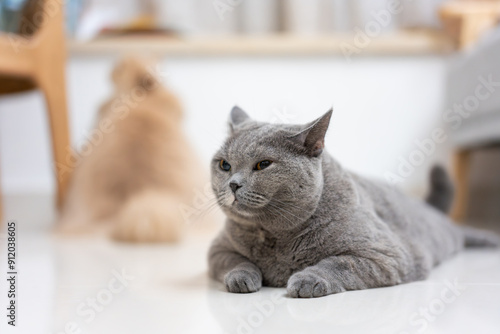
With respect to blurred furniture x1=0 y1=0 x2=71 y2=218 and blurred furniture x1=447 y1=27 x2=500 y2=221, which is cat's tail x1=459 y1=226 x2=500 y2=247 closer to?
blurred furniture x1=447 y1=27 x2=500 y2=221

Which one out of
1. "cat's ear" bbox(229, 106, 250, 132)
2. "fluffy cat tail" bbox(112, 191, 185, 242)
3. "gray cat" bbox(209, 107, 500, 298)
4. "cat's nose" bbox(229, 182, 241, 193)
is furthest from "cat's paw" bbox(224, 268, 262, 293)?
"fluffy cat tail" bbox(112, 191, 185, 242)

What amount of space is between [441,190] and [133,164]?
3.64 ft

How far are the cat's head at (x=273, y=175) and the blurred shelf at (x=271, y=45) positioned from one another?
1765 millimetres

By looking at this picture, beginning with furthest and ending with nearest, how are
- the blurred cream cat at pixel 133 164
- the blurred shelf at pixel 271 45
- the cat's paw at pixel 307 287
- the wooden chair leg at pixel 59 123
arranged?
the blurred shelf at pixel 271 45
the wooden chair leg at pixel 59 123
the blurred cream cat at pixel 133 164
the cat's paw at pixel 307 287

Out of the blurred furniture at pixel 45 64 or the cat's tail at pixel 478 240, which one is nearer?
the cat's tail at pixel 478 240

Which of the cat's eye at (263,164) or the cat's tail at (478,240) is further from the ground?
the cat's eye at (263,164)

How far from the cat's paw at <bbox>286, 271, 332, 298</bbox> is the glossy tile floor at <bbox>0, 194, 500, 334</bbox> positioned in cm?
1

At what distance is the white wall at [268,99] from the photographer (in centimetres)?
273

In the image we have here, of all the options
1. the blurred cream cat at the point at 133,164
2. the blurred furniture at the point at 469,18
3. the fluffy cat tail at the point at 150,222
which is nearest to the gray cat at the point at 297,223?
the fluffy cat tail at the point at 150,222

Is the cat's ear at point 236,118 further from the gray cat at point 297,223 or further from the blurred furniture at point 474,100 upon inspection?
the blurred furniture at point 474,100

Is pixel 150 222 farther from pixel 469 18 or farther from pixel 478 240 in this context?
pixel 469 18

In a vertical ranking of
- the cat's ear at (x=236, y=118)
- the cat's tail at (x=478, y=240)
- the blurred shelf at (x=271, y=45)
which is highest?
the cat's ear at (x=236, y=118)

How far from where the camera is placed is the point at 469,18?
8.29 ft

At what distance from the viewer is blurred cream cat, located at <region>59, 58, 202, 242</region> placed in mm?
1937
